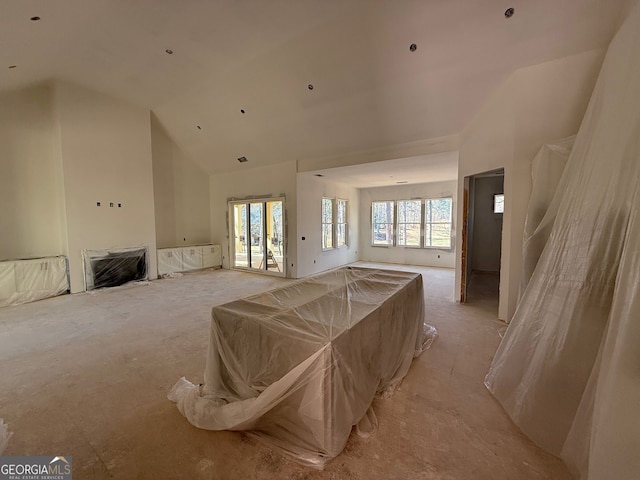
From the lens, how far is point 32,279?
4590mm

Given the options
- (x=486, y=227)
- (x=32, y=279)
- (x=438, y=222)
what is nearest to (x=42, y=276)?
(x=32, y=279)

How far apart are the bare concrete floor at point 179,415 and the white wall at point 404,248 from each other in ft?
14.3

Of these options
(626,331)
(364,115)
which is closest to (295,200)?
(364,115)

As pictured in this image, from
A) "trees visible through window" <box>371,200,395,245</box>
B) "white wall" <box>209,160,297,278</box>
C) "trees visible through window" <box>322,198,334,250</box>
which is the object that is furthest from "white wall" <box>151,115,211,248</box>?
"trees visible through window" <box>371,200,395,245</box>

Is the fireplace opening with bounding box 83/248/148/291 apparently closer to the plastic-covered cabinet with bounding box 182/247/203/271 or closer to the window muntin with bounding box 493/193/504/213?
the plastic-covered cabinet with bounding box 182/247/203/271

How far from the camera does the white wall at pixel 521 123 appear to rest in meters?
2.93

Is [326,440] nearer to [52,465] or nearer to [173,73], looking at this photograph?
[52,465]

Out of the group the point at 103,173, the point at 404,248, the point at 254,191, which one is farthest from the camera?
the point at 404,248

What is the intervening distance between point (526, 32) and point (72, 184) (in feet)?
23.8

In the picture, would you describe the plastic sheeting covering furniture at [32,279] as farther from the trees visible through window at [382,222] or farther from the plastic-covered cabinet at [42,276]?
the trees visible through window at [382,222]

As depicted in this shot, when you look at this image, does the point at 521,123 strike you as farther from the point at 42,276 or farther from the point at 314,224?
the point at 42,276

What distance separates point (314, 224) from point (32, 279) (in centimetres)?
554

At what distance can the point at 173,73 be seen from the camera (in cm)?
439

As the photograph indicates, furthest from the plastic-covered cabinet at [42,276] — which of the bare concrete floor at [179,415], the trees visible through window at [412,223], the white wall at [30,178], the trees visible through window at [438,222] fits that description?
the trees visible through window at [438,222]
